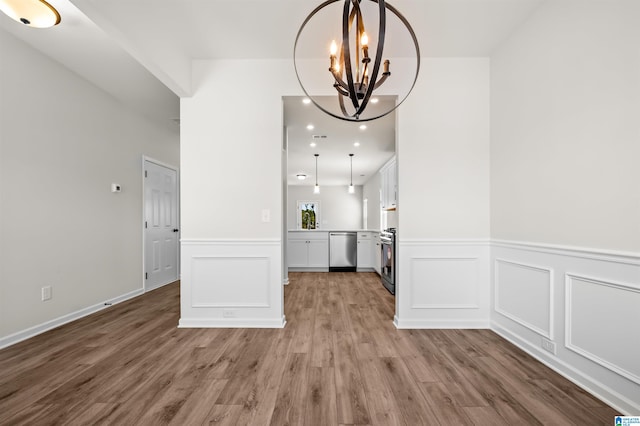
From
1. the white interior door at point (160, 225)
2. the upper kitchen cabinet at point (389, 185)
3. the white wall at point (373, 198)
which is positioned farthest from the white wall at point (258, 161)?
the white wall at point (373, 198)

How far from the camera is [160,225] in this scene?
4.84m

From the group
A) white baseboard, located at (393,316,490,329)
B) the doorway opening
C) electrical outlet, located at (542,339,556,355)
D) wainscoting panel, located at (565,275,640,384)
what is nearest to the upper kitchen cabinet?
the doorway opening

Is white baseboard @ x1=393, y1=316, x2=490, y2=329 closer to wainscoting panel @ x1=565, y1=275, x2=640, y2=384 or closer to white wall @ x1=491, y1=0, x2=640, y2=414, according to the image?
white wall @ x1=491, y1=0, x2=640, y2=414

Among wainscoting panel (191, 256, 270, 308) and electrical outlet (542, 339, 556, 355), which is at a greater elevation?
wainscoting panel (191, 256, 270, 308)

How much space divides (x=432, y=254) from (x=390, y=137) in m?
2.72

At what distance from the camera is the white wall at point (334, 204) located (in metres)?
11.5

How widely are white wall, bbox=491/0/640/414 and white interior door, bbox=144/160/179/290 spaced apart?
458 cm

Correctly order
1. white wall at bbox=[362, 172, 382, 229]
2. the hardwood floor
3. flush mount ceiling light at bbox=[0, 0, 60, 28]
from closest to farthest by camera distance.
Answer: the hardwood floor → flush mount ceiling light at bbox=[0, 0, 60, 28] → white wall at bbox=[362, 172, 382, 229]

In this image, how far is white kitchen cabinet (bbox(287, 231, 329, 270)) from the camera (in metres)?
6.64

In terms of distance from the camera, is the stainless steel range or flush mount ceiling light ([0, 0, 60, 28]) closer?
flush mount ceiling light ([0, 0, 60, 28])

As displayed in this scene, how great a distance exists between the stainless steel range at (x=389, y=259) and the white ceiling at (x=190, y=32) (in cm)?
260

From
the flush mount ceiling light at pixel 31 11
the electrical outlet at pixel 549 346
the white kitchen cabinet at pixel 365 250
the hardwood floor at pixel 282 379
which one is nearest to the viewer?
the hardwood floor at pixel 282 379

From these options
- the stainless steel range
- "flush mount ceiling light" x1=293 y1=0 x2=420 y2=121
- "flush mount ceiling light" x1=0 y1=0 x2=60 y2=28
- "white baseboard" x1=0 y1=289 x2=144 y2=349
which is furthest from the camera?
the stainless steel range

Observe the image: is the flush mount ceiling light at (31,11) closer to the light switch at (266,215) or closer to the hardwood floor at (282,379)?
the light switch at (266,215)
